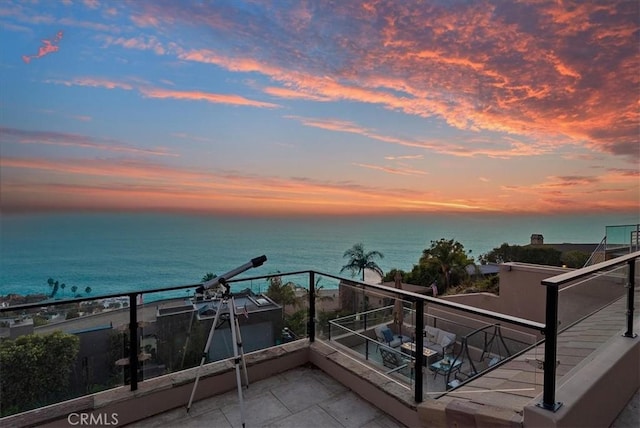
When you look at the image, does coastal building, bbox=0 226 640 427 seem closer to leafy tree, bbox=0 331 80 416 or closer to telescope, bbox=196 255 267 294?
leafy tree, bbox=0 331 80 416

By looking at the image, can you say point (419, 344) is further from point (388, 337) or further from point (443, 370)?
point (443, 370)

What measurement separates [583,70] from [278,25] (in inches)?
230

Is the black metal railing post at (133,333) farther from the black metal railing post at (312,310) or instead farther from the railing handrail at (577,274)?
the railing handrail at (577,274)

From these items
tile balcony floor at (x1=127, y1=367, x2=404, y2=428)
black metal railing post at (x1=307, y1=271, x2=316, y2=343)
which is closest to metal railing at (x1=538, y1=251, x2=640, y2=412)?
tile balcony floor at (x1=127, y1=367, x2=404, y2=428)

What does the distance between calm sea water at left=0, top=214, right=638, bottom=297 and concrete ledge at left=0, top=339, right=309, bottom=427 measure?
1304 inches

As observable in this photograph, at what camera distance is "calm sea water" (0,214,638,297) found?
4784 centimetres

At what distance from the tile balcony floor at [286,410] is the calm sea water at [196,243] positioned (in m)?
33.3

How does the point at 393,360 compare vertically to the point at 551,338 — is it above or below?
below

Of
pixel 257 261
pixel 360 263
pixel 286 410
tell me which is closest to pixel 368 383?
pixel 286 410

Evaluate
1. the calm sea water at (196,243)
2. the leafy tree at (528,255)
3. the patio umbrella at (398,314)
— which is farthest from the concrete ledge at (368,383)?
the calm sea water at (196,243)

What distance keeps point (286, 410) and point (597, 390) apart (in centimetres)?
201

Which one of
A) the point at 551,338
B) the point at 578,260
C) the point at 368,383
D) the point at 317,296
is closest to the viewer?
the point at 551,338

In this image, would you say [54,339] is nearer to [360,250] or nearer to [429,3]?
[429,3]

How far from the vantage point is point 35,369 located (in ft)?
7.16
